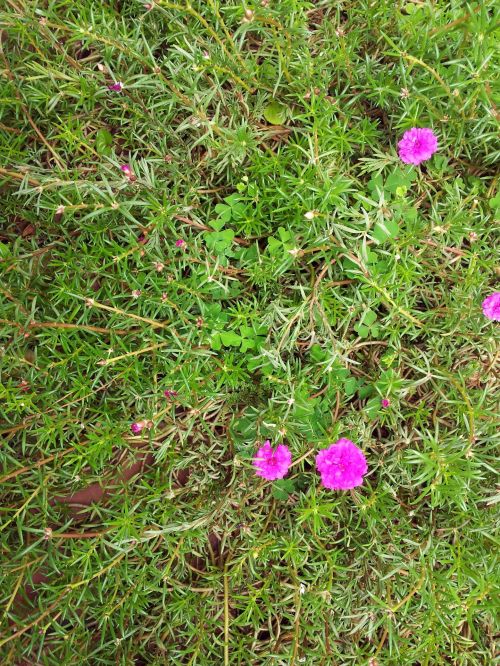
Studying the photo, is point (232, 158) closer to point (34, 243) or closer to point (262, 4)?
point (262, 4)

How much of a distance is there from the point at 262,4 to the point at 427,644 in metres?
2.82

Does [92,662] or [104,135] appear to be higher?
[104,135]

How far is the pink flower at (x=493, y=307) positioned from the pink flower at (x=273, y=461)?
43.7 inches

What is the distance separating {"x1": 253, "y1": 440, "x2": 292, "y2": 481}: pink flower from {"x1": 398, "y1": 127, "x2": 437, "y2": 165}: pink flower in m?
1.44

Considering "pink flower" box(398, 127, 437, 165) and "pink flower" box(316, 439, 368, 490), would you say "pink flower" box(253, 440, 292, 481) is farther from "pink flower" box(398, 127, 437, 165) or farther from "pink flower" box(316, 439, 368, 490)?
"pink flower" box(398, 127, 437, 165)

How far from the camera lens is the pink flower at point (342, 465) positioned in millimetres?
2178

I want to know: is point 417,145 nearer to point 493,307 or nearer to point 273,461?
point 493,307

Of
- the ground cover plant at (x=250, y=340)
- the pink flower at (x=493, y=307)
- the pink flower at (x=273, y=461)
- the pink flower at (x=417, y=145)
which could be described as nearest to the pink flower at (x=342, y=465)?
the ground cover plant at (x=250, y=340)

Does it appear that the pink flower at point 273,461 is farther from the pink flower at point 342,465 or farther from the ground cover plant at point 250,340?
the pink flower at point 342,465

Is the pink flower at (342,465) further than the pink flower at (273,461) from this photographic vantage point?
No

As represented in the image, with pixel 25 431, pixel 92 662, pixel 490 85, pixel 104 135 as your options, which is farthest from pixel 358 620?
pixel 104 135

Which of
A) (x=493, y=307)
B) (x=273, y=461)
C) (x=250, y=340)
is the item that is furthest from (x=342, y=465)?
(x=493, y=307)

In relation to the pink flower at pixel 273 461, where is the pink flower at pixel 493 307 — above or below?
above

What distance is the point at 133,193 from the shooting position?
2.51m
